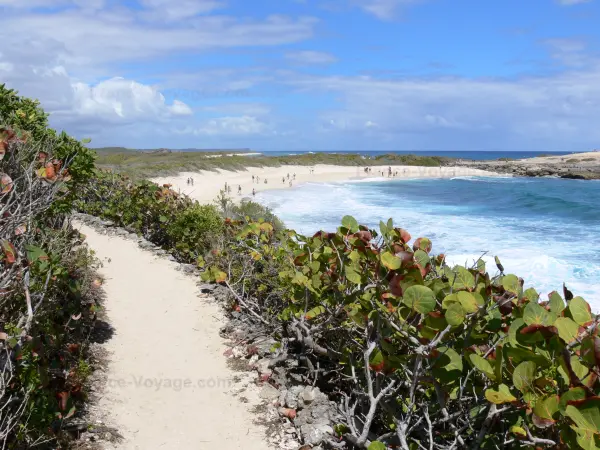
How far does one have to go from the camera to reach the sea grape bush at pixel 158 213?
1015 cm

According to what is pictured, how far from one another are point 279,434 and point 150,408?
51.0 inches

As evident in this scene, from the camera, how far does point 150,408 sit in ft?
15.8

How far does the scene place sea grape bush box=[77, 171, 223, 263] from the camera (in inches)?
400

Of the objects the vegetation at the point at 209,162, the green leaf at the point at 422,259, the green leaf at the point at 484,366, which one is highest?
the vegetation at the point at 209,162

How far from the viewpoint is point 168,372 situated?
555cm

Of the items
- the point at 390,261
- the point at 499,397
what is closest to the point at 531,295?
the point at 390,261

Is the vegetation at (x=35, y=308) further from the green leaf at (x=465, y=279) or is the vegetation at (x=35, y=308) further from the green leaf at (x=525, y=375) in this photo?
the green leaf at (x=525, y=375)

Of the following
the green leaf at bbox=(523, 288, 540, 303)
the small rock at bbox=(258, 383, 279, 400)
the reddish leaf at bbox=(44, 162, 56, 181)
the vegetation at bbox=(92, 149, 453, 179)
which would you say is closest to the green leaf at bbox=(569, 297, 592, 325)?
the green leaf at bbox=(523, 288, 540, 303)

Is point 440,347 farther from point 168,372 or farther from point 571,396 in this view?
point 168,372

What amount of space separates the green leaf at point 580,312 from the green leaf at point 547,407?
1.43 feet

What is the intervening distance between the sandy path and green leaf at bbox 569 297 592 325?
2.86 meters

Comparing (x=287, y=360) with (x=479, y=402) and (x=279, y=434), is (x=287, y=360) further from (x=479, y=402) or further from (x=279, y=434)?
(x=479, y=402)

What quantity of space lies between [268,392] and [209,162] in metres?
49.9

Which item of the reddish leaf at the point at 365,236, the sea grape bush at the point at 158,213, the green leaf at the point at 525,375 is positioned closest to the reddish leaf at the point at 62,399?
the reddish leaf at the point at 365,236
